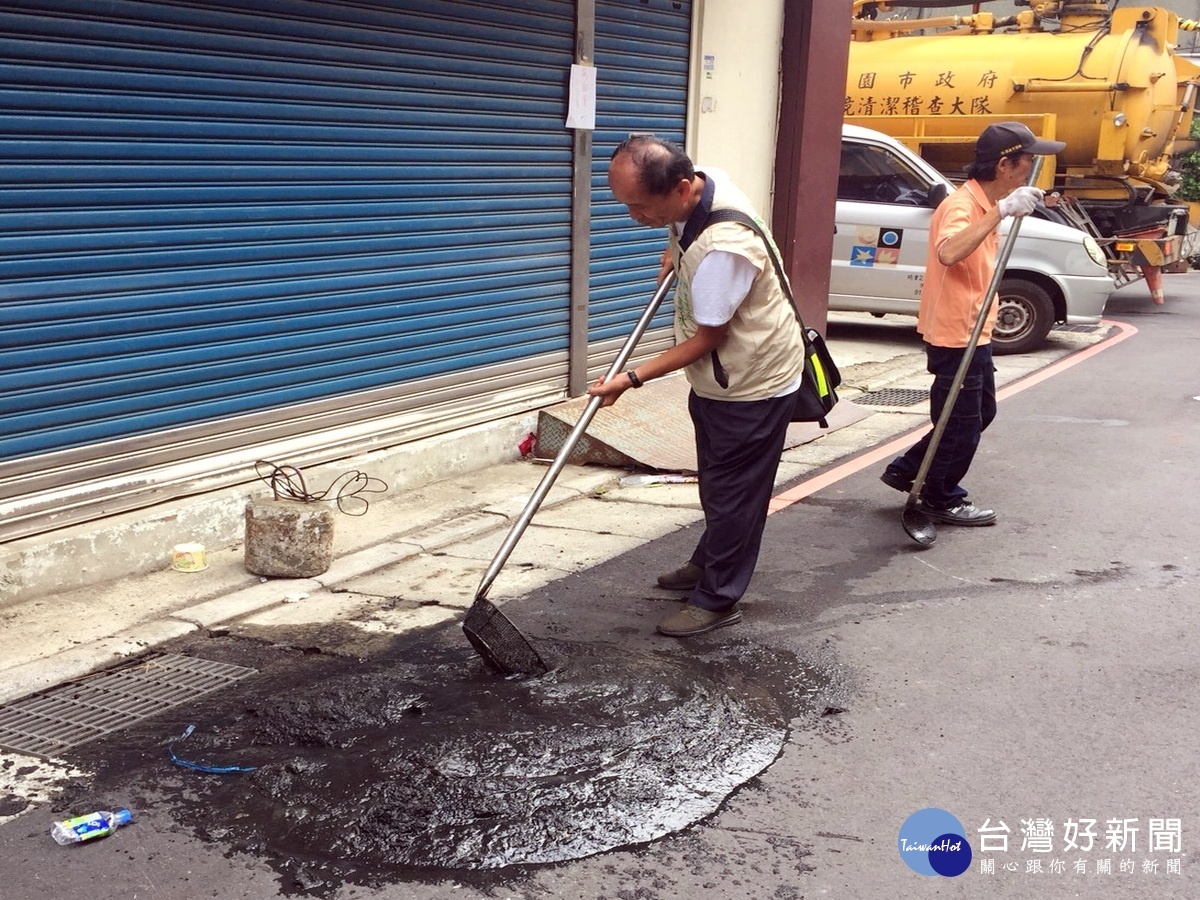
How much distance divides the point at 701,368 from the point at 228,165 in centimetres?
235

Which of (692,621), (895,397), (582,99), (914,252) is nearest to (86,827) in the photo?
(692,621)

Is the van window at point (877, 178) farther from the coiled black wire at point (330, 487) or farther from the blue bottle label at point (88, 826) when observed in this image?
the blue bottle label at point (88, 826)

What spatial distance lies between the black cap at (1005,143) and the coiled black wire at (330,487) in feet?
10.7

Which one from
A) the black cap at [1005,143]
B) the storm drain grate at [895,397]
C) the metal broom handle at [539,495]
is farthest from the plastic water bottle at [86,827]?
the storm drain grate at [895,397]

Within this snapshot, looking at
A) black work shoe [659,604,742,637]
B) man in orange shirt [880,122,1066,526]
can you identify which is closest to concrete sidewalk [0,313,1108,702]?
black work shoe [659,604,742,637]

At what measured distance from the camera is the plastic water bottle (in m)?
3.11

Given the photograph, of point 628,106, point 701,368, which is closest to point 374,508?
point 701,368

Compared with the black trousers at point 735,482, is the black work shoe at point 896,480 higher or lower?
lower

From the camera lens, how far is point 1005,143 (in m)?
5.46

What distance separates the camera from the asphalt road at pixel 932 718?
2.98 m

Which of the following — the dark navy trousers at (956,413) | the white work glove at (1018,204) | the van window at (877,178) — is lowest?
the dark navy trousers at (956,413)

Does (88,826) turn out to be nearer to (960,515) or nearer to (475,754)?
(475,754)

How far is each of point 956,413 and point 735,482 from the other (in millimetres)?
1670

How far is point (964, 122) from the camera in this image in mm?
13344
